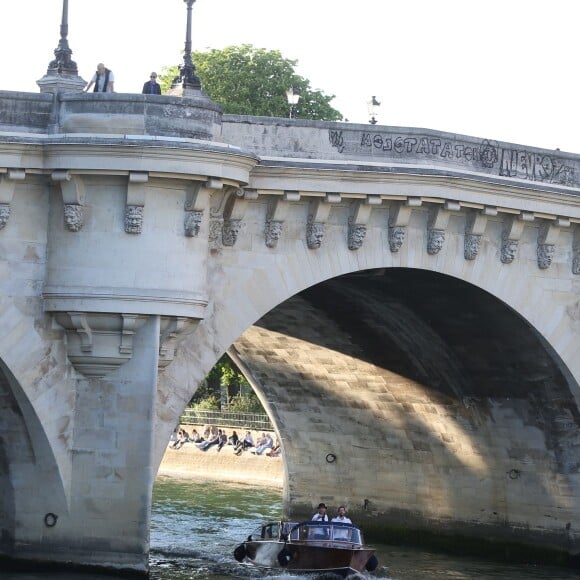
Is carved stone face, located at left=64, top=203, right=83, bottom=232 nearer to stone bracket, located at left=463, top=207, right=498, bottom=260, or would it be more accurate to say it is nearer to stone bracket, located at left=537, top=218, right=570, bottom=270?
stone bracket, located at left=463, top=207, right=498, bottom=260

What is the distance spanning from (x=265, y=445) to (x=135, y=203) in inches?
1466

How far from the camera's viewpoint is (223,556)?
131ft

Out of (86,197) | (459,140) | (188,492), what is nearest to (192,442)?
(188,492)

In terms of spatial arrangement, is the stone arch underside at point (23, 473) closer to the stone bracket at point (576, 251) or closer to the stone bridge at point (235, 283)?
the stone bridge at point (235, 283)

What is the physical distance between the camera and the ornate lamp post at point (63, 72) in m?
30.7

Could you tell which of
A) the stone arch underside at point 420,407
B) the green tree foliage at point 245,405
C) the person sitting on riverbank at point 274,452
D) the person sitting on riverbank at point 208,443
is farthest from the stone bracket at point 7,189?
the green tree foliage at point 245,405

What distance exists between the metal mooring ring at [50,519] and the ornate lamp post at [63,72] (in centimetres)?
762

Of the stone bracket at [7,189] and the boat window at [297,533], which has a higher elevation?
the stone bracket at [7,189]

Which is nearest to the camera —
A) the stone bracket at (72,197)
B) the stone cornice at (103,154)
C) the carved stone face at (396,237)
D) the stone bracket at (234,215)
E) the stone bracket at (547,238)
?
the stone cornice at (103,154)

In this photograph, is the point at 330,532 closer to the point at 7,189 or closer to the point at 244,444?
the point at 7,189

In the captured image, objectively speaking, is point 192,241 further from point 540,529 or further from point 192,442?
point 192,442

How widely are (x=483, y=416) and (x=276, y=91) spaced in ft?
106

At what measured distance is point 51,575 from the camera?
1166 inches

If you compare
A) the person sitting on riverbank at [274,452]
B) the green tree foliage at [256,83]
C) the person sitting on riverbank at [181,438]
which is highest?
the green tree foliage at [256,83]
